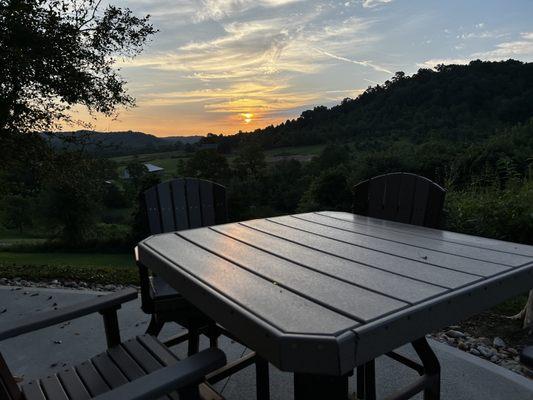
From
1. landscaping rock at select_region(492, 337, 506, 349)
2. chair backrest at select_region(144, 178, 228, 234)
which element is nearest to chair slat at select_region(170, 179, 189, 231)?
chair backrest at select_region(144, 178, 228, 234)

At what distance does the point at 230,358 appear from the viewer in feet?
8.05

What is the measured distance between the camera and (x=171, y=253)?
1537mm

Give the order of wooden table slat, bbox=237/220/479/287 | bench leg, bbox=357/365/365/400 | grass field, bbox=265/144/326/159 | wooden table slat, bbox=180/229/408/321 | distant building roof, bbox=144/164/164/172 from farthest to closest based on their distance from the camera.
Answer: distant building roof, bbox=144/164/164/172 < grass field, bbox=265/144/326/159 < bench leg, bbox=357/365/365/400 < wooden table slat, bbox=237/220/479/287 < wooden table slat, bbox=180/229/408/321

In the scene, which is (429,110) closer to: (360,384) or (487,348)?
(487,348)

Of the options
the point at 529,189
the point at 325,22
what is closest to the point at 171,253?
the point at 529,189

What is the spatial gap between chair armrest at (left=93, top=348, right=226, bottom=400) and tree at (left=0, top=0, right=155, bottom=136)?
417 centimetres

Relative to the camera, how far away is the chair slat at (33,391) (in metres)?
1.24

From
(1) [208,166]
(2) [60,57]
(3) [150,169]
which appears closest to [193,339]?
(2) [60,57]

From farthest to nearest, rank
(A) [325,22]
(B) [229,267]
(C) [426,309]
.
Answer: (A) [325,22]
(B) [229,267]
(C) [426,309]

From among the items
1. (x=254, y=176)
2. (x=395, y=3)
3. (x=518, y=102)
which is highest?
(x=395, y=3)

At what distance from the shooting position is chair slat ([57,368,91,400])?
126 centimetres

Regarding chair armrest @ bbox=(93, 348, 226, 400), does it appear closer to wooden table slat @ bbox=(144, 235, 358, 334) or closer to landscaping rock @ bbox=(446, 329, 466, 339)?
wooden table slat @ bbox=(144, 235, 358, 334)

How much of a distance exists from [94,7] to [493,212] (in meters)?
4.86

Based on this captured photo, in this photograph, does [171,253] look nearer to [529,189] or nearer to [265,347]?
[265,347]
